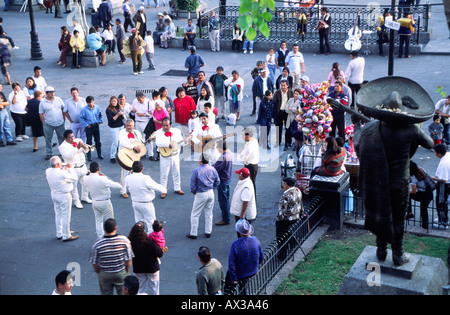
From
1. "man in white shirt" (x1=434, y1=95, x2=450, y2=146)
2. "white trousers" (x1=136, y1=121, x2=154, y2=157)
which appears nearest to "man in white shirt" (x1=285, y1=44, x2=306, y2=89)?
"man in white shirt" (x1=434, y1=95, x2=450, y2=146)

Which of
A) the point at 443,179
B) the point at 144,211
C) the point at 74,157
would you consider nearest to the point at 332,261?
the point at 443,179

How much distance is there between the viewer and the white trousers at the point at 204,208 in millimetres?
12109

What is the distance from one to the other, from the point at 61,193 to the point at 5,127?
654cm

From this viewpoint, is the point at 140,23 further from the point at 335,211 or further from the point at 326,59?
the point at 335,211

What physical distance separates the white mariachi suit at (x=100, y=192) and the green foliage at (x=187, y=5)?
2071 centimetres

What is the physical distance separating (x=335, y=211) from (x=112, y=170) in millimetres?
6186

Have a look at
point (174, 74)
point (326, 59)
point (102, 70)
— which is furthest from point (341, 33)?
point (102, 70)

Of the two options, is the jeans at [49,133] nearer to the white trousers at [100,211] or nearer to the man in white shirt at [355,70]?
the white trousers at [100,211]

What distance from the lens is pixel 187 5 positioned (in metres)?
31.2

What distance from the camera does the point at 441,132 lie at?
608 inches

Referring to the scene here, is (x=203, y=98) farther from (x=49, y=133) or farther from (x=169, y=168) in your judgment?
(x=49, y=133)

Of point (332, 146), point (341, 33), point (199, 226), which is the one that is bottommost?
point (199, 226)

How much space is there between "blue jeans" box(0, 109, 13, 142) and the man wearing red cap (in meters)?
8.40
